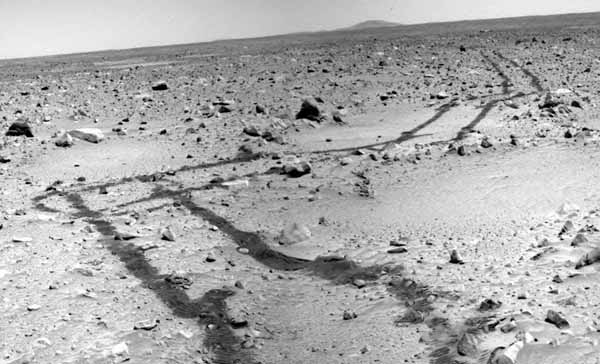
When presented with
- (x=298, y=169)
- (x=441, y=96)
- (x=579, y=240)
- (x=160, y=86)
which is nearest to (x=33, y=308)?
(x=298, y=169)

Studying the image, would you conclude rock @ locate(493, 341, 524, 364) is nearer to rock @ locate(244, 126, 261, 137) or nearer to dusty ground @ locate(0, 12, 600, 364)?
dusty ground @ locate(0, 12, 600, 364)

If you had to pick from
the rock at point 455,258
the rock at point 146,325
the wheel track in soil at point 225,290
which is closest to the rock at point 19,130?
the wheel track in soil at point 225,290

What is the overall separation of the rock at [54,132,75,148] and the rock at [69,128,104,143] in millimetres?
171

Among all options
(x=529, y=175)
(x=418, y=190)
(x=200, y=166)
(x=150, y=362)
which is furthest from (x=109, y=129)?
(x=150, y=362)

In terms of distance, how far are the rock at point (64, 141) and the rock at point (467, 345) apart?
5.24 meters

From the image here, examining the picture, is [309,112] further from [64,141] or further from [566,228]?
[566,228]

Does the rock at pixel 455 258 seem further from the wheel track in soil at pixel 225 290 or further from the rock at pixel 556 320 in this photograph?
the rock at pixel 556 320

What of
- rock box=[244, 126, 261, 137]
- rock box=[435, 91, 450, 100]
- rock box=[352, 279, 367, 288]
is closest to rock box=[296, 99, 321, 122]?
rock box=[244, 126, 261, 137]

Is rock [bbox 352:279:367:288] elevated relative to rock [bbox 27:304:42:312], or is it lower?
lower

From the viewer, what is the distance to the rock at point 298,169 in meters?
5.43

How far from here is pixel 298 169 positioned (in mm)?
5438

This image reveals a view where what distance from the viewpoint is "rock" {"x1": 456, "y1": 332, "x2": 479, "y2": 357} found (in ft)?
8.75

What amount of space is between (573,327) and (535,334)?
16 centimetres

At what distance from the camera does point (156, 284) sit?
11.7ft
